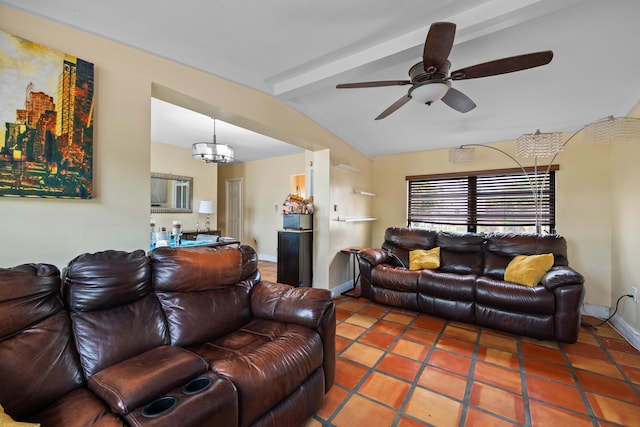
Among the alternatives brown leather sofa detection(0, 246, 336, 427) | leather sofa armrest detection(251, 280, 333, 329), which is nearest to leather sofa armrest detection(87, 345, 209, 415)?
brown leather sofa detection(0, 246, 336, 427)

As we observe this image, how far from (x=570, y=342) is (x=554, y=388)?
95 cm

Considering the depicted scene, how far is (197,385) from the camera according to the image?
1.13m

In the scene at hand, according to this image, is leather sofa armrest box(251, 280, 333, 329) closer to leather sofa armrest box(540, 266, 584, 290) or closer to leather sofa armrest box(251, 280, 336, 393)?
leather sofa armrest box(251, 280, 336, 393)

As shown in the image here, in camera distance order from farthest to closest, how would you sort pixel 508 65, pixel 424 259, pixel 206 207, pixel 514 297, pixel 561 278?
1. pixel 206 207
2. pixel 424 259
3. pixel 514 297
4. pixel 561 278
5. pixel 508 65

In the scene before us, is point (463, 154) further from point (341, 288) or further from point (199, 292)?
point (199, 292)

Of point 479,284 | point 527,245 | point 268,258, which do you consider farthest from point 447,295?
point 268,258

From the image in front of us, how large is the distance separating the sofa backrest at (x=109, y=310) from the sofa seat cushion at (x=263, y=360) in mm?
296

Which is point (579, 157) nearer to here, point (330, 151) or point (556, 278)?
point (556, 278)

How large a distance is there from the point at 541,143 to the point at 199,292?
3.57 metres

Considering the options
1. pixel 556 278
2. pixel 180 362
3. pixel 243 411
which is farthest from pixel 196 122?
pixel 556 278

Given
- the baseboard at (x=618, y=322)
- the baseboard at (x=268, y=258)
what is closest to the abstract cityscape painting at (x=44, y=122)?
the baseboard at (x=618, y=322)

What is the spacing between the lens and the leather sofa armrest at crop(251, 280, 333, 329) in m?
1.73

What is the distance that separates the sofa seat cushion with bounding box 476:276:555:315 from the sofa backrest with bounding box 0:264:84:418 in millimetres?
3263

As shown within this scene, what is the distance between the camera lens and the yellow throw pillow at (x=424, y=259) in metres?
3.50
